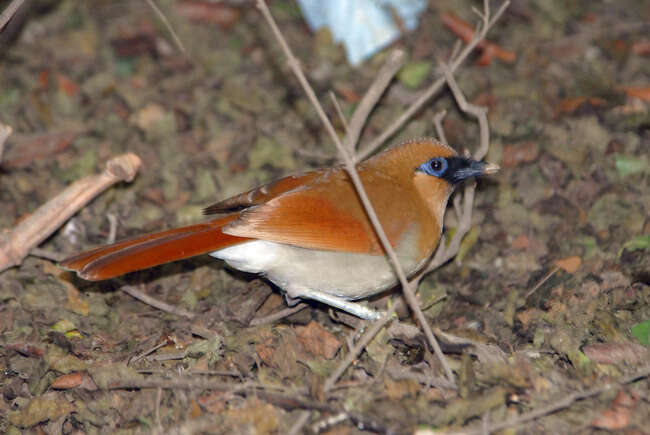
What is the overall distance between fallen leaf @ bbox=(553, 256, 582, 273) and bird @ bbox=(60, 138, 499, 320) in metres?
0.75

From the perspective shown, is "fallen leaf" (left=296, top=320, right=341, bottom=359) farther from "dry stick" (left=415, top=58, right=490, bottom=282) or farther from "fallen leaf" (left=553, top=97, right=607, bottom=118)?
"fallen leaf" (left=553, top=97, right=607, bottom=118)

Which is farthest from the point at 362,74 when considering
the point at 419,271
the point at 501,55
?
the point at 419,271

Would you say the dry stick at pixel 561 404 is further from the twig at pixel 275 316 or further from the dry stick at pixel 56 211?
the dry stick at pixel 56 211

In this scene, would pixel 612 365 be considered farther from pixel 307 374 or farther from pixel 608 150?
A: pixel 608 150

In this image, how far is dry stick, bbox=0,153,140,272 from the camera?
169 inches

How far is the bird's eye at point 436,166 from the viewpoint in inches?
164

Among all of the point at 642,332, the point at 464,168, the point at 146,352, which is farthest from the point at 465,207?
the point at 146,352

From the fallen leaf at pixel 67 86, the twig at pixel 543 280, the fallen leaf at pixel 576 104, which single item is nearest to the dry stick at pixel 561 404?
the twig at pixel 543 280

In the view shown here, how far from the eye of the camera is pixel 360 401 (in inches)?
128

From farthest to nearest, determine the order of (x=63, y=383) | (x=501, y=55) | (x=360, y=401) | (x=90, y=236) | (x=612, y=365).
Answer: (x=501, y=55) → (x=90, y=236) → (x=63, y=383) → (x=612, y=365) → (x=360, y=401)

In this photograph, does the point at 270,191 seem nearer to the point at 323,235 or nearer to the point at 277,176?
the point at 323,235

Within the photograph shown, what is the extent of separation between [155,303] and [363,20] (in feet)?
10.0

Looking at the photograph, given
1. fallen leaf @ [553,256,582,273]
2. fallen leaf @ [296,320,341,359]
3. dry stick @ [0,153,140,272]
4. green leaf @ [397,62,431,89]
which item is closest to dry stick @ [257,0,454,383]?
fallen leaf @ [296,320,341,359]

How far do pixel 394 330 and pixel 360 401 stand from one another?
2.18 ft
